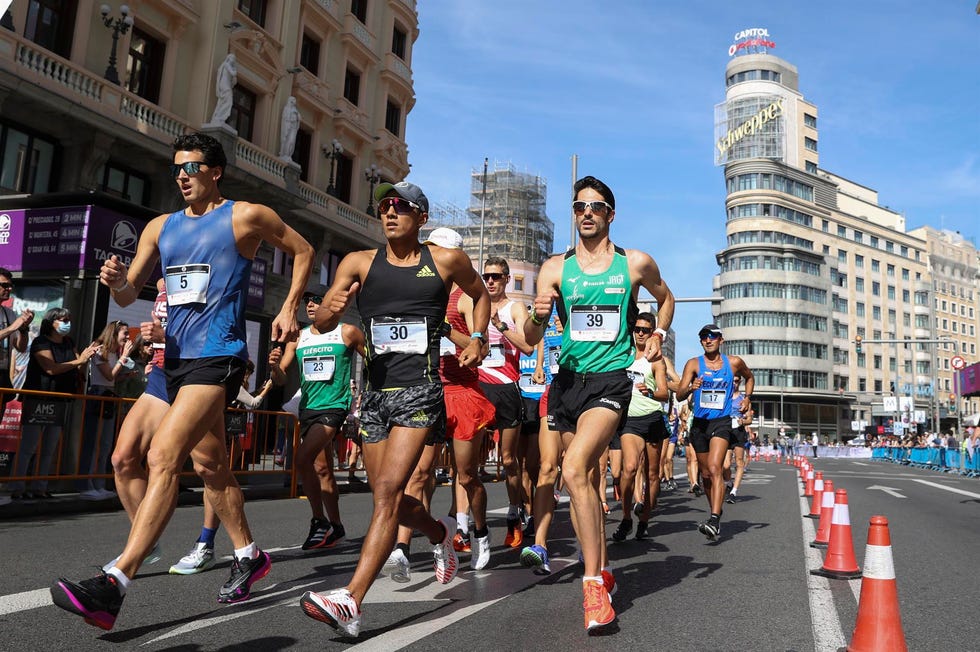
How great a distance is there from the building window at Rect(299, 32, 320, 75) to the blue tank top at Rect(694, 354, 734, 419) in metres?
20.6

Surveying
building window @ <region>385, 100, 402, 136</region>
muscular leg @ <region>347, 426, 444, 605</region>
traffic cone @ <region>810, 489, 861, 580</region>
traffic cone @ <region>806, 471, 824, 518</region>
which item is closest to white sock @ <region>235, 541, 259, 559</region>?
muscular leg @ <region>347, 426, 444, 605</region>

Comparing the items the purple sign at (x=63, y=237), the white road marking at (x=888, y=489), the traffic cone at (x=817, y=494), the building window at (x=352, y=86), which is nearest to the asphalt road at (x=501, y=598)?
the traffic cone at (x=817, y=494)

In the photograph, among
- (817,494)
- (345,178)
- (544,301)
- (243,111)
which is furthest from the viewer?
(345,178)

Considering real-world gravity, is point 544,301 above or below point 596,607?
above

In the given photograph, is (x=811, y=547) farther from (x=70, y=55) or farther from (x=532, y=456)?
(x=70, y=55)

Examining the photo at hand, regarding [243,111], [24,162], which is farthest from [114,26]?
[243,111]

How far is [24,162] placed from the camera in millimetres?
16172

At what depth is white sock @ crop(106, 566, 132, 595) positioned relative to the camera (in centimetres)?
320

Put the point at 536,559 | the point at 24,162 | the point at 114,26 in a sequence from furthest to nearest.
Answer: the point at 114,26, the point at 24,162, the point at 536,559

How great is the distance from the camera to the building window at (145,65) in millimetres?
18969

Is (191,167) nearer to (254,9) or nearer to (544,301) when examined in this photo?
(544,301)

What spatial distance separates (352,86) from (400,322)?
1010 inches

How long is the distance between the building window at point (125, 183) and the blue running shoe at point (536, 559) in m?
15.8

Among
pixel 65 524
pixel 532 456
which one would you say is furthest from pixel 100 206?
pixel 532 456
